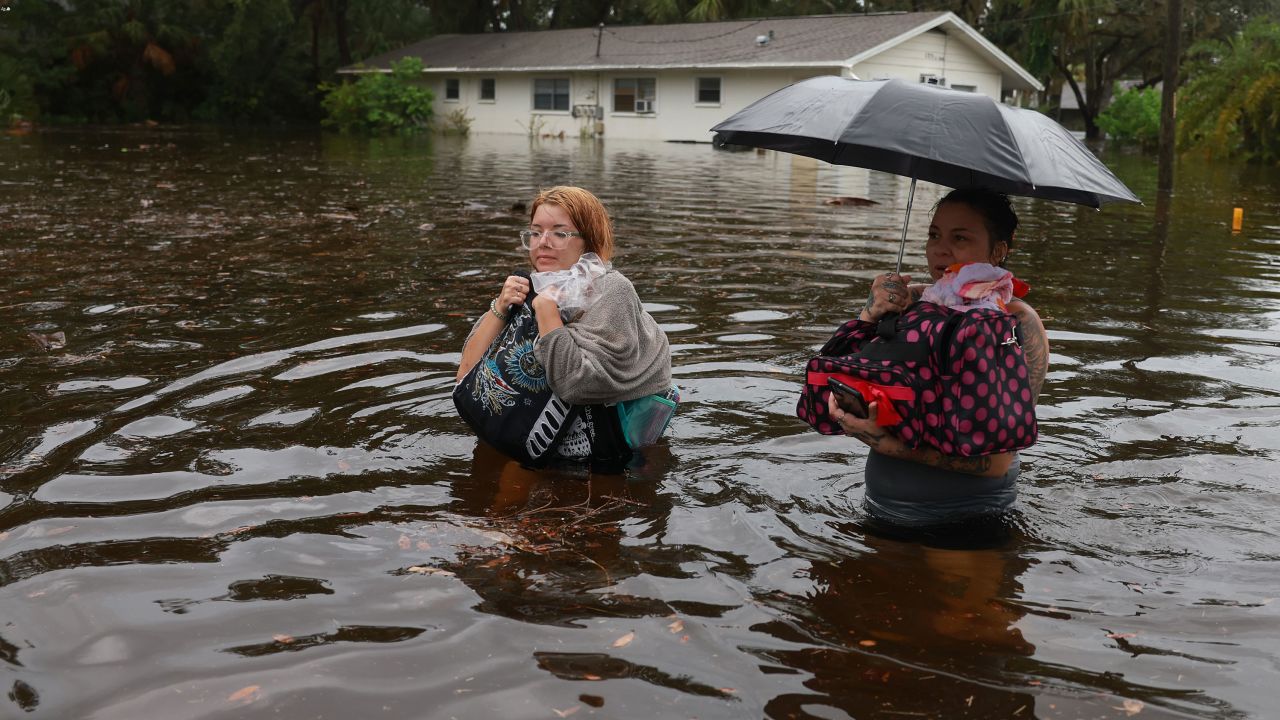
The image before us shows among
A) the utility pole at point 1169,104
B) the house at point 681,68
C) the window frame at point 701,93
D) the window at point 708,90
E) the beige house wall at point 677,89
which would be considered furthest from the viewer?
the window at point 708,90

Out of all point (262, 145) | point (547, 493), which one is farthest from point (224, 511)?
point (262, 145)

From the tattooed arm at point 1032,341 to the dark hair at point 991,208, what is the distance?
262 mm

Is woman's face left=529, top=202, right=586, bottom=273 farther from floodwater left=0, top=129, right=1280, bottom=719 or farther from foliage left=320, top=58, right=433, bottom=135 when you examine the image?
foliage left=320, top=58, right=433, bottom=135

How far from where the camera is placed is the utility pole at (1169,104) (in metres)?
19.7

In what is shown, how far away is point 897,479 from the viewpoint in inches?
170

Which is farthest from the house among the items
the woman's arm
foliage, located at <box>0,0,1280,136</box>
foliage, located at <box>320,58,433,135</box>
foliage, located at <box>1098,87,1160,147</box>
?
the woman's arm

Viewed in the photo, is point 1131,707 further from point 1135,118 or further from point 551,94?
point 1135,118

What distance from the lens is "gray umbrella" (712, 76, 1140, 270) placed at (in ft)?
12.7

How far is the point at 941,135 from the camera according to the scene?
390 centimetres

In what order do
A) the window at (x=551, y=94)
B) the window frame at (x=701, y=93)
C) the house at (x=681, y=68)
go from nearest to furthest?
the house at (x=681, y=68) < the window frame at (x=701, y=93) < the window at (x=551, y=94)

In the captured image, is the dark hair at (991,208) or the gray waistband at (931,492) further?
the gray waistband at (931,492)

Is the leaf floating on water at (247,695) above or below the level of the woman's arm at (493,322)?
below

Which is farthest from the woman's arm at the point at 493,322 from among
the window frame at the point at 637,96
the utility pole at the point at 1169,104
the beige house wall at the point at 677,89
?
the window frame at the point at 637,96

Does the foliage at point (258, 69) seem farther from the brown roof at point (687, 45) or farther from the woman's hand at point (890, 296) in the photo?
the woman's hand at point (890, 296)
